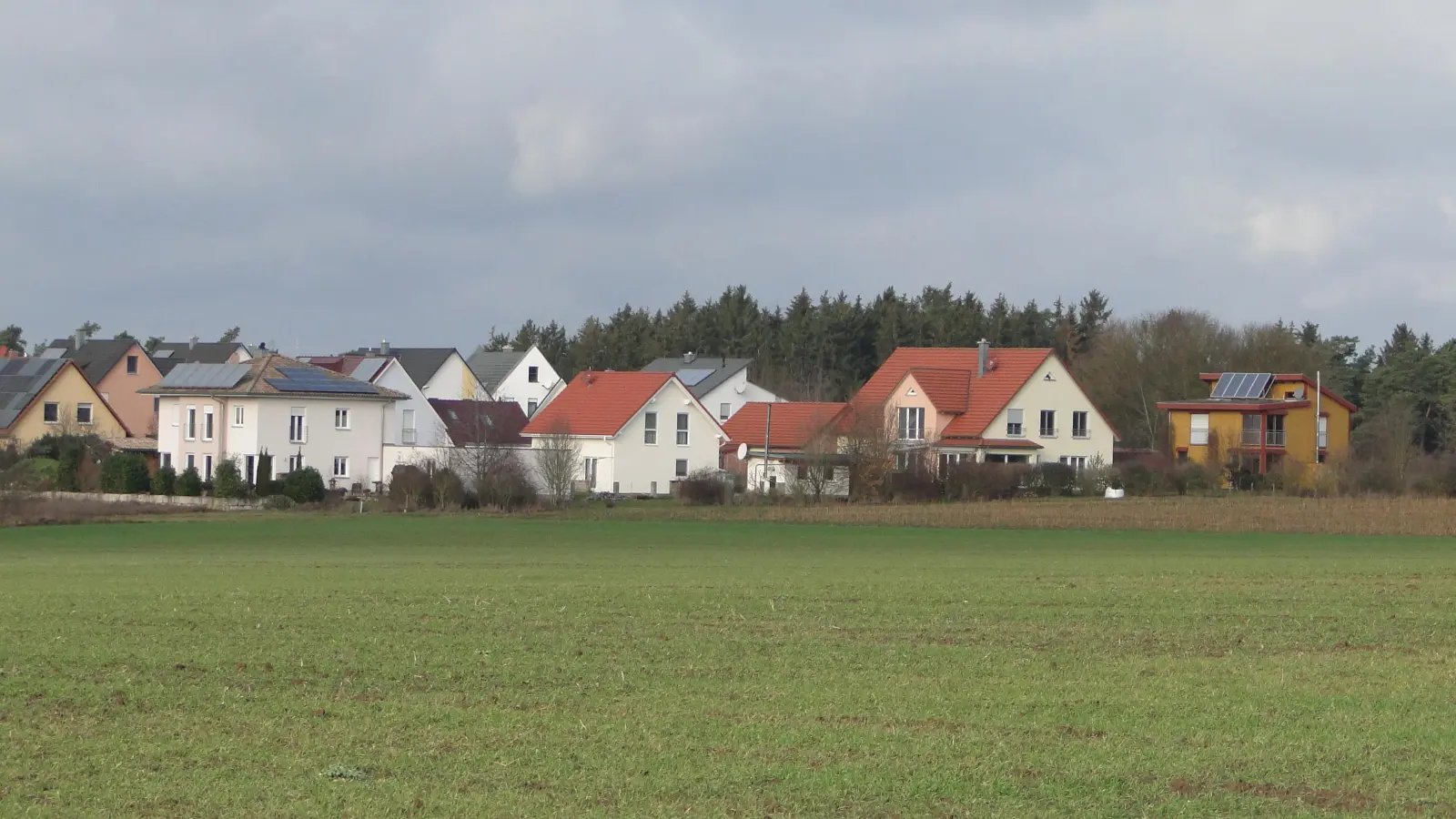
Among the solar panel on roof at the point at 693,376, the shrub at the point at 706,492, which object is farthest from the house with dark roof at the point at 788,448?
the solar panel on roof at the point at 693,376

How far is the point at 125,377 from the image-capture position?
365 feet

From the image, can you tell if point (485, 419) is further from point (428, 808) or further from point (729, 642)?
point (428, 808)

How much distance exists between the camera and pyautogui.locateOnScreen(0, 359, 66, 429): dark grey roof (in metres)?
97.3

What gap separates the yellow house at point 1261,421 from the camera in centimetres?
9425

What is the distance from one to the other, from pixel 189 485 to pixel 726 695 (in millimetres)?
62466

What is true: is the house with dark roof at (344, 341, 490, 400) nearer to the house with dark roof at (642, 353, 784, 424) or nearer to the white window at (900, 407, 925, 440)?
the house with dark roof at (642, 353, 784, 424)

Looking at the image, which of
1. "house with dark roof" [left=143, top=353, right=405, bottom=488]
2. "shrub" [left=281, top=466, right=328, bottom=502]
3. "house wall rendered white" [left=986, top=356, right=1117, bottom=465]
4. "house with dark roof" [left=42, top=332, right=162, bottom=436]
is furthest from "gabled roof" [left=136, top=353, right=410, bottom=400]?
"house wall rendered white" [left=986, top=356, right=1117, bottom=465]

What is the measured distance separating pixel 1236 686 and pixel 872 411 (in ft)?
194

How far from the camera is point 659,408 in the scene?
284ft

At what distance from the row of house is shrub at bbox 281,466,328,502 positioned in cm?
666

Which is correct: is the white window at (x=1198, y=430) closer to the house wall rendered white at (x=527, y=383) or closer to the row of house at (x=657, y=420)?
the row of house at (x=657, y=420)

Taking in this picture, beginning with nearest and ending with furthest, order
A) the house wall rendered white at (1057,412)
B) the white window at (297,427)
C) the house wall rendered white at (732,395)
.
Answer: the white window at (297,427) < the house wall rendered white at (1057,412) < the house wall rendered white at (732,395)

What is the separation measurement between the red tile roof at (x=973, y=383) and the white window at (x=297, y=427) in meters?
A: 28.0

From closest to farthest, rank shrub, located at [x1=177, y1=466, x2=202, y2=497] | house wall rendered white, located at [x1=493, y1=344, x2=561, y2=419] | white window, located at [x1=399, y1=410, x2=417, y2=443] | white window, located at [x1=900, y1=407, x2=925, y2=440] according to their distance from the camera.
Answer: shrub, located at [x1=177, y1=466, x2=202, y2=497] → white window, located at [x1=900, y1=407, x2=925, y2=440] → white window, located at [x1=399, y1=410, x2=417, y2=443] → house wall rendered white, located at [x1=493, y1=344, x2=561, y2=419]
